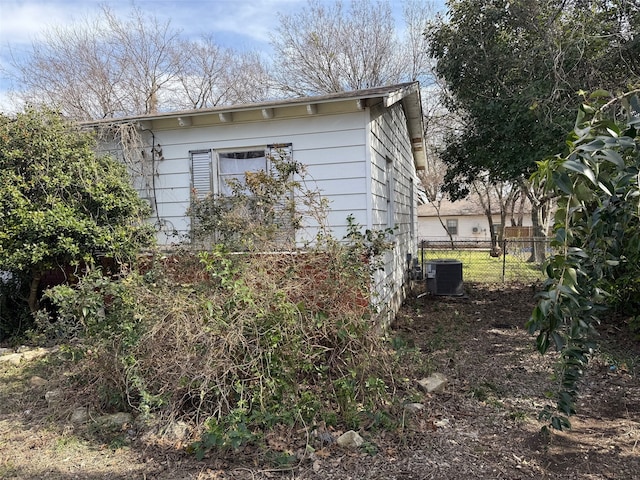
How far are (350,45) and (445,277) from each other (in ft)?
45.8

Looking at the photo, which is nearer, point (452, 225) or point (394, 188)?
point (394, 188)

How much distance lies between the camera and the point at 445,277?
956cm

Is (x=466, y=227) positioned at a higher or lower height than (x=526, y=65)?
lower

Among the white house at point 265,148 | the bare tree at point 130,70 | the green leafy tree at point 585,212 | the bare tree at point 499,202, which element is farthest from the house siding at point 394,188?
the bare tree at point 130,70

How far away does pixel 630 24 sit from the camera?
6359 millimetres

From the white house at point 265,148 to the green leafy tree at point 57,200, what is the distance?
595 millimetres

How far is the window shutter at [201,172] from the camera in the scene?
6559mm

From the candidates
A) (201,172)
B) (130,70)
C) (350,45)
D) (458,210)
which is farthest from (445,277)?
(458,210)

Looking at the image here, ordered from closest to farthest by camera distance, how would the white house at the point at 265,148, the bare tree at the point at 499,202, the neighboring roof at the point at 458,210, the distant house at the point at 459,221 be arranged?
the white house at the point at 265,148 → the bare tree at the point at 499,202 → the distant house at the point at 459,221 → the neighboring roof at the point at 458,210

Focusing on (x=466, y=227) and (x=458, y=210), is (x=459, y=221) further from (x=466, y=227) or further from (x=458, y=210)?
(x=458, y=210)

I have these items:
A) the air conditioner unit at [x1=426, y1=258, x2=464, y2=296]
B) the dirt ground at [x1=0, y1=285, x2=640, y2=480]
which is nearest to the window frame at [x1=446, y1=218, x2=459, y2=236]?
the air conditioner unit at [x1=426, y1=258, x2=464, y2=296]

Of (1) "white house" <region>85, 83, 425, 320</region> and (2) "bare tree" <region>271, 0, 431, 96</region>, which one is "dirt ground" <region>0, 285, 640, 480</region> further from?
(2) "bare tree" <region>271, 0, 431, 96</region>

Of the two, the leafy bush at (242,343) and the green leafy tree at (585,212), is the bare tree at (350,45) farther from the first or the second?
the green leafy tree at (585,212)

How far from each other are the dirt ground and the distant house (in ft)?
102
